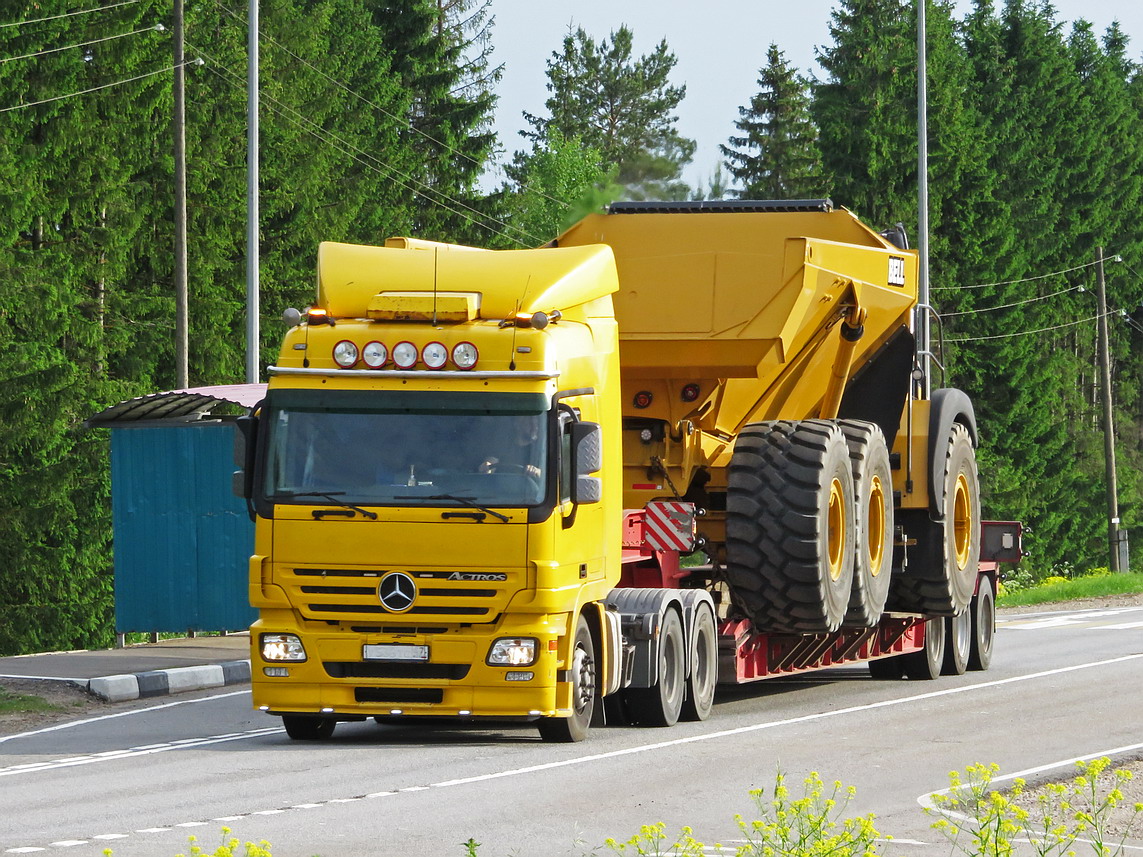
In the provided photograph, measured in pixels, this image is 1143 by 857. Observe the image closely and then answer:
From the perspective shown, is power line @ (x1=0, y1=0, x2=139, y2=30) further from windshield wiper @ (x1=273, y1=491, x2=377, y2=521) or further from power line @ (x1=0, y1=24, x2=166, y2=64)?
windshield wiper @ (x1=273, y1=491, x2=377, y2=521)

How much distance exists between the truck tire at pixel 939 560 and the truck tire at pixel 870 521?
111cm

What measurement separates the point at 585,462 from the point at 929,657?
8.28 metres

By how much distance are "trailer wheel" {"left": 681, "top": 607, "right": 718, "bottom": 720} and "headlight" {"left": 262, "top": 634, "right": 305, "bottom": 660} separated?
3.59 metres

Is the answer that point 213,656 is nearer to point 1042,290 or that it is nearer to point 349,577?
Result: point 349,577

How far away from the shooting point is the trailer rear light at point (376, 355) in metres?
13.5

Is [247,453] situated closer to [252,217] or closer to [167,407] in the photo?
[167,407]

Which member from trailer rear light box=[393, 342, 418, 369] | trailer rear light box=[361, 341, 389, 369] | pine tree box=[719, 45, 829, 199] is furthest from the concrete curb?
pine tree box=[719, 45, 829, 199]

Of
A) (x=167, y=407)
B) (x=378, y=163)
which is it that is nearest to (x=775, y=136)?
(x=378, y=163)

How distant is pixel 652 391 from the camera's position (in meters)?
17.6

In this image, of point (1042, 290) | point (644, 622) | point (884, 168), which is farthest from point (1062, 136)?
point (644, 622)

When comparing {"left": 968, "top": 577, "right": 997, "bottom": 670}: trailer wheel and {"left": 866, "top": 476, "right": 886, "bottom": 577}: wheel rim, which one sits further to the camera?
{"left": 968, "top": 577, "right": 997, "bottom": 670}: trailer wheel

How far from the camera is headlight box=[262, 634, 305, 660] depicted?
13414 mm

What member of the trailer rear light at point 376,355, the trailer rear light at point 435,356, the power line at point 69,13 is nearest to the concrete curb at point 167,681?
the trailer rear light at point 376,355

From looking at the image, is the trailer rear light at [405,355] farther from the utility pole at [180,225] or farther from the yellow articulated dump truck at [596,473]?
the utility pole at [180,225]
